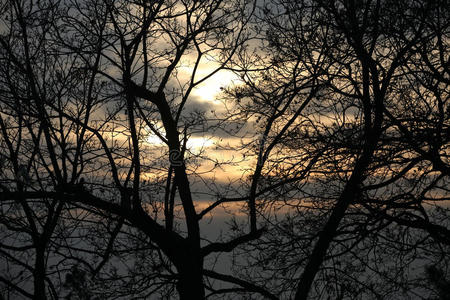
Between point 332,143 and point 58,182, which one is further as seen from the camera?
point 332,143

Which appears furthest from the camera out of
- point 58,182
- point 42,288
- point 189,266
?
point 189,266

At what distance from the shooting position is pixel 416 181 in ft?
27.9

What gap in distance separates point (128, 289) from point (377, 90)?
6453 mm

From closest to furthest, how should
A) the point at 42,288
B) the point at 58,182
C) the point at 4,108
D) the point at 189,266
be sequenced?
the point at 58,182
the point at 42,288
the point at 189,266
the point at 4,108

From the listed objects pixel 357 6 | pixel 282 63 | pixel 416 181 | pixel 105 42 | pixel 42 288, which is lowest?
pixel 42 288

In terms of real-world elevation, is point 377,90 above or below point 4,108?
below

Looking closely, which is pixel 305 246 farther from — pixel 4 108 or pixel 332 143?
pixel 4 108

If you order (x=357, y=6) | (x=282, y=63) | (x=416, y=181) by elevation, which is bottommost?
(x=416, y=181)

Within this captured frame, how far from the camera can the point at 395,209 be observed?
8.88 m

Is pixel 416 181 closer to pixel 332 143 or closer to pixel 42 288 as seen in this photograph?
pixel 332 143

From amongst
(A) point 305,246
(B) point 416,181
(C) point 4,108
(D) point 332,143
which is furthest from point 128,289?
(B) point 416,181

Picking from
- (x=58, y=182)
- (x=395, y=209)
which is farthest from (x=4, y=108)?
(x=395, y=209)

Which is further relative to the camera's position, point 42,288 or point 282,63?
point 282,63

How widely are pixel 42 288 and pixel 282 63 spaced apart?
20.5 ft
